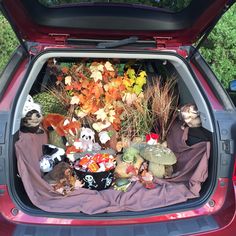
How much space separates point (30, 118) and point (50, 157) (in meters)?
0.35

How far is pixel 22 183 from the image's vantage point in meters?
2.59

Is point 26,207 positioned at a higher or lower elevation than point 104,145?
lower

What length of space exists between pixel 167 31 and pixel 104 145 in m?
1.23

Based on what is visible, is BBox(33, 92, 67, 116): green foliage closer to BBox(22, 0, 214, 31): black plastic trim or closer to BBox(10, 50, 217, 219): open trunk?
BBox(10, 50, 217, 219): open trunk

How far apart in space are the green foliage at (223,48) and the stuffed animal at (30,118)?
5650mm

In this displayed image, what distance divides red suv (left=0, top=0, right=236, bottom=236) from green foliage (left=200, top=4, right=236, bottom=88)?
18.0 ft

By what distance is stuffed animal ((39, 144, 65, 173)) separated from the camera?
3166 mm

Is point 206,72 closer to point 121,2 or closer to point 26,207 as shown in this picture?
point 121,2

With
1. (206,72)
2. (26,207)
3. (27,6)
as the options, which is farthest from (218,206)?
(27,6)

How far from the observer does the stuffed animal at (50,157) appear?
125 inches

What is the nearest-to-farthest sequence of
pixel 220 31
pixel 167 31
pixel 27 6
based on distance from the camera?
pixel 27 6
pixel 167 31
pixel 220 31

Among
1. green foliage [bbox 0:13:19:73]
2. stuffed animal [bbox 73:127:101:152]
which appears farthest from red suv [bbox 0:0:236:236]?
green foliage [bbox 0:13:19:73]

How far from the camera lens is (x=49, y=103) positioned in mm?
3674

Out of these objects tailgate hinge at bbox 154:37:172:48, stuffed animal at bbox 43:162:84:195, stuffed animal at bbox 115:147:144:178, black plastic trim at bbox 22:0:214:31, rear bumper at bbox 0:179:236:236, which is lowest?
rear bumper at bbox 0:179:236:236
